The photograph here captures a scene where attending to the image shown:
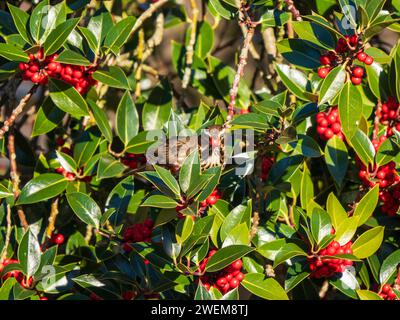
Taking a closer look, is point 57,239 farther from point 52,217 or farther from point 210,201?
point 210,201

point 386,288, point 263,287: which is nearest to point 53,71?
point 263,287

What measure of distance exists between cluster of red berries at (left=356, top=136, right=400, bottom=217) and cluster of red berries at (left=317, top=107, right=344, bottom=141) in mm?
108

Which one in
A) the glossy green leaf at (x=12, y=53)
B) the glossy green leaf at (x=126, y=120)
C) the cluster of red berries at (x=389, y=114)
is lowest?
the glossy green leaf at (x=126, y=120)

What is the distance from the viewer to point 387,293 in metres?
1.67

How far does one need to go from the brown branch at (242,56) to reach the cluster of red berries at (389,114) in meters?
0.38

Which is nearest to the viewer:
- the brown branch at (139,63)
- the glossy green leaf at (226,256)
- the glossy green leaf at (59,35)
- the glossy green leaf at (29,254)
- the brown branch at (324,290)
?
the glossy green leaf at (226,256)

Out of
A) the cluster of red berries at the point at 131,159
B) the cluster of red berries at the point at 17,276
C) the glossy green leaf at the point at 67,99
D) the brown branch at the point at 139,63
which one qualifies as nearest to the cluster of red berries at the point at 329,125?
the cluster of red berries at the point at 131,159

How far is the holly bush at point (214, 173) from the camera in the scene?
156 centimetres

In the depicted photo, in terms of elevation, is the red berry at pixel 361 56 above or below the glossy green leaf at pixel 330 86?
above

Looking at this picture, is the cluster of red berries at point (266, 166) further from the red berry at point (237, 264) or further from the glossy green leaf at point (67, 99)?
the glossy green leaf at point (67, 99)

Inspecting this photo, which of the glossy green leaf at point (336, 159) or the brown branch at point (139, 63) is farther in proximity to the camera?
the brown branch at point (139, 63)

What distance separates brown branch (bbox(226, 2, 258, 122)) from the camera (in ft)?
5.34

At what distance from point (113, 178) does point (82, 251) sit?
21 centimetres
